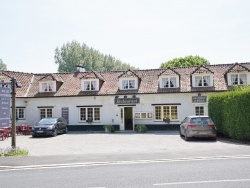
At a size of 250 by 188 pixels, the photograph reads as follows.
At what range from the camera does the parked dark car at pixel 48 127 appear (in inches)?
989

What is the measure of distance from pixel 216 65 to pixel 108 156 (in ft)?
74.3

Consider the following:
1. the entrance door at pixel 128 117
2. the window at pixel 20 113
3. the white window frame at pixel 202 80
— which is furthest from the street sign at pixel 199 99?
the window at pixel 20 113

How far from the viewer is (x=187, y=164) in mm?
10258

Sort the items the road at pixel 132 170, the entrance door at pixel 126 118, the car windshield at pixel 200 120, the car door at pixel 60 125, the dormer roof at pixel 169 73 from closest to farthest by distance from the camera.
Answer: the road at pixel 132 170, the car windshield at pixel 200 120, the car door at pixel 60 125, the dormer roof at pixel 169 73, the entrance door at pixel 126 118

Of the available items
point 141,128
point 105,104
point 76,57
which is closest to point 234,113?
point 141,128

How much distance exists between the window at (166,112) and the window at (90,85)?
22.7ft

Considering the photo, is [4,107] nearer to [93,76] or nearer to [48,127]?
[48,127]

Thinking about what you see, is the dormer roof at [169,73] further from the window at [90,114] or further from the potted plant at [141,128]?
the window at [90,114]

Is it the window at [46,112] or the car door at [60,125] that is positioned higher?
the window at [46,112]

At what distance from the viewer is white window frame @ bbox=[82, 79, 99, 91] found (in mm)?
30938

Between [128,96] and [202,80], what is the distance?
749 cm

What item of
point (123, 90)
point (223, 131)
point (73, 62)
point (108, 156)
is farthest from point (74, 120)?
point (73, 62)

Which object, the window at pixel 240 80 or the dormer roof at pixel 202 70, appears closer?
the window at pixel 240 80

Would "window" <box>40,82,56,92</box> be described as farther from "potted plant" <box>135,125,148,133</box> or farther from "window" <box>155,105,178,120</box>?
"window" <box>155,105,178,120</box>
